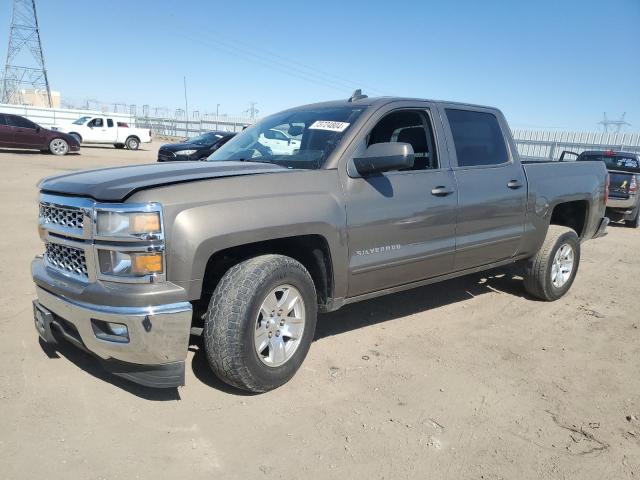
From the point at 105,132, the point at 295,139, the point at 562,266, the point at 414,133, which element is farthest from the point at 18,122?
the point at 562,266

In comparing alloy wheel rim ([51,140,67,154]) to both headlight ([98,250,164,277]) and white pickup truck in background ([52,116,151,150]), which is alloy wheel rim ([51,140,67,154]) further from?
headlight ([98,250,164,277])

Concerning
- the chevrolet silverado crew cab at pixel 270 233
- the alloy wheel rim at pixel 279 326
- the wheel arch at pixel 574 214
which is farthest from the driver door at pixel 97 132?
the alloy wheel rim at pixel 279 326

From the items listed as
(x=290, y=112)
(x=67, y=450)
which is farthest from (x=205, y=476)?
(x=290, y=112)

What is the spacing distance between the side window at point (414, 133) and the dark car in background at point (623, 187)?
26.3 ft

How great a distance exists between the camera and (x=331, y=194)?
339 centimetres

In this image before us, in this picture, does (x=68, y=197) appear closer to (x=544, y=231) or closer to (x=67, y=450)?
(x=67, y=450)

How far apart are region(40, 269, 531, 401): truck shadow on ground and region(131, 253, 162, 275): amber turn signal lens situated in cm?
81

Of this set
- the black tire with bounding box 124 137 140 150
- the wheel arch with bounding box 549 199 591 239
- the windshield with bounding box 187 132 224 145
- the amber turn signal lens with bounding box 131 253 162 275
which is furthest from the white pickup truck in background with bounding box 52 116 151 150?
the amber turn signal lens with bounding box 131 253 162 275

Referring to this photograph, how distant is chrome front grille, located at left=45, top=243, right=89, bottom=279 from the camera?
2.89 meters

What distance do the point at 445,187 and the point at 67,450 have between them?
3139mm

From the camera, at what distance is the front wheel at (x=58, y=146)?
20.6 m

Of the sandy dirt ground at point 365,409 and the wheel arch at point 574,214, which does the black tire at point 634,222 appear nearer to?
the wheel arch at point 574,214

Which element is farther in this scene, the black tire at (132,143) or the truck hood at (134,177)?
the black tire at (132,143)

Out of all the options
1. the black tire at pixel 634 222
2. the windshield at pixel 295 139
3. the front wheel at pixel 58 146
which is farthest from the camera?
the front wheel at pixel 58 146
